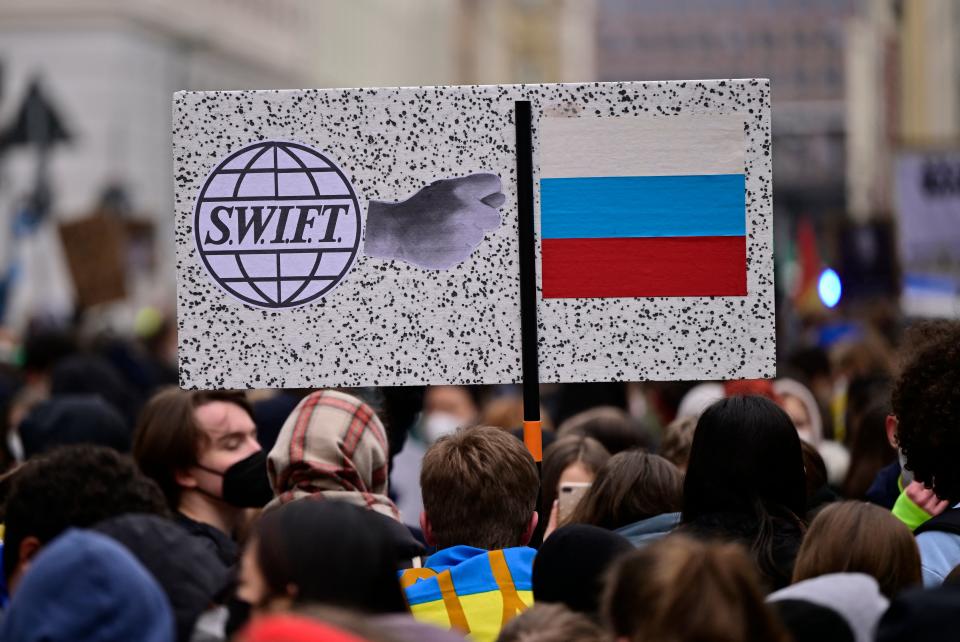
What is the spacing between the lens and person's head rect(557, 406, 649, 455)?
688 centimetres

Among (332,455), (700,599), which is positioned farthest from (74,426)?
(700,599)

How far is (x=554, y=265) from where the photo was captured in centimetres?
467

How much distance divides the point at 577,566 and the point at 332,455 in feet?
4.04

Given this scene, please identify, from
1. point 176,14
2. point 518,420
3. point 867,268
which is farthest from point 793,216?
point 518,420

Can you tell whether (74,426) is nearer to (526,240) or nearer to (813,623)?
(526,240)

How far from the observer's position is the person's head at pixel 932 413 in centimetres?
464

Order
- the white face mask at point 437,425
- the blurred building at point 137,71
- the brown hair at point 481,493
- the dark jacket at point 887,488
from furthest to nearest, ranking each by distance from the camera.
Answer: the blurred building at point 137,71
the white face mask at point 437,425
the dark jacket at point 887,488
the brown hair at point 481,493

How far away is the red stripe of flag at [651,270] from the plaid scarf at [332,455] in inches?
26.7

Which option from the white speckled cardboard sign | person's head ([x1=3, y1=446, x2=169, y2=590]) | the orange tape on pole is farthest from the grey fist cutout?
person's head ([x1=3, y1=446, x2=169, y2=590])

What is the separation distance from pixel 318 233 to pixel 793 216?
102m

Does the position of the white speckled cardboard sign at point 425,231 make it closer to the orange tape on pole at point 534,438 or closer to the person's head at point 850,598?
the orange tape on pole at point 534,438

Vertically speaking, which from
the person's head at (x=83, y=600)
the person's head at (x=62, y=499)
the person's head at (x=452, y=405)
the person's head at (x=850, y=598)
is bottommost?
the person's head at (x=452, y=405)

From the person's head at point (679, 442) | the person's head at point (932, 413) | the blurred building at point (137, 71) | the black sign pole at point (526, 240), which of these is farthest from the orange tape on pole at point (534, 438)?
the blurred building at point (137, 71)

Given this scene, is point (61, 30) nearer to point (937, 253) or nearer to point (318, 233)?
point (937, 253)
